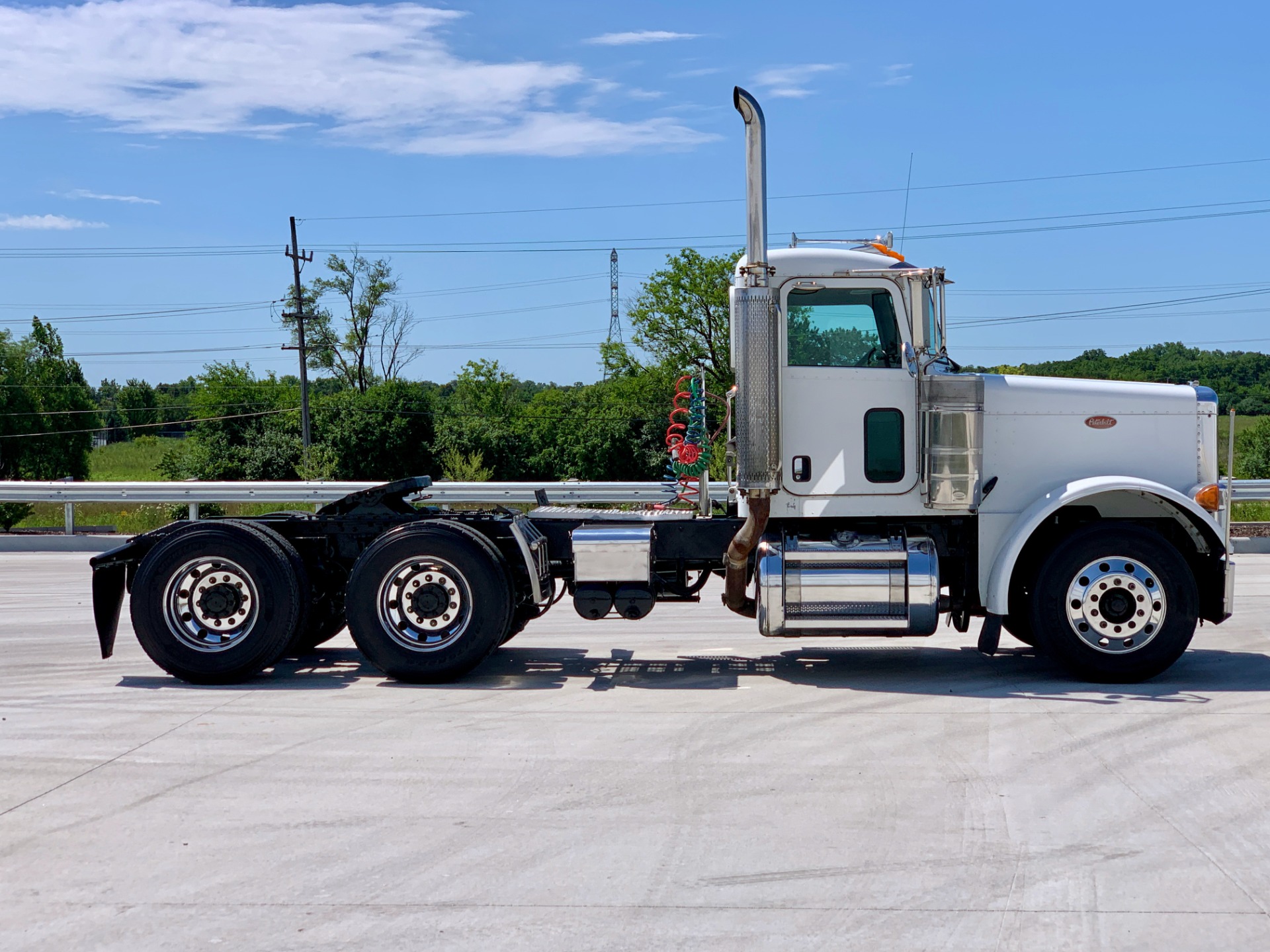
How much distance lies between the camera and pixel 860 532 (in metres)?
8.54

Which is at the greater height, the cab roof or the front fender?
the cab roof

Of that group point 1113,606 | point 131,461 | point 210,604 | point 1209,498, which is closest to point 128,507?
point 210,604

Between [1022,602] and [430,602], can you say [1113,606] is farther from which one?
[430,602]

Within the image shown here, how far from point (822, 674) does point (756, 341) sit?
8.04 ft

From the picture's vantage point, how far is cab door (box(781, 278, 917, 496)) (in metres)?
8.24

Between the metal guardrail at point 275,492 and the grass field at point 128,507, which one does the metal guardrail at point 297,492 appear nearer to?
the metal guardrail at point 275,492

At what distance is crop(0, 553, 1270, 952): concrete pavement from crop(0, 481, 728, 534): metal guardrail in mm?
9270

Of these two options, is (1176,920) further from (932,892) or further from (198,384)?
(198,384)

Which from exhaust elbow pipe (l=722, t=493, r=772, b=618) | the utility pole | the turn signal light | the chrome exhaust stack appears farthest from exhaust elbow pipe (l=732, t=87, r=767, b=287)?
the utility pole

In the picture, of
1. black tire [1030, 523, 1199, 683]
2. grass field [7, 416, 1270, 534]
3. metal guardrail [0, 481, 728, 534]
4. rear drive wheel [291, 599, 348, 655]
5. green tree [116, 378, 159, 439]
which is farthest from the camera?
green tree [116, 378, 159, 439]

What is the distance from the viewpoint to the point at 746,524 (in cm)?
823

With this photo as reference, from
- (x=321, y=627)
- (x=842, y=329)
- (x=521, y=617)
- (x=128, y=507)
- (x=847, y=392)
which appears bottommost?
(x=128, y=507)

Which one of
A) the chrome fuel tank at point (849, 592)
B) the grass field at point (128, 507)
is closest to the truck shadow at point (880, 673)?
the chrome fuel tank at point (849, 592)

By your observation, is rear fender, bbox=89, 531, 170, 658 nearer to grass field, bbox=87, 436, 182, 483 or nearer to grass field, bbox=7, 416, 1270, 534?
grass field, bbox=7, 416, 1270, 534
